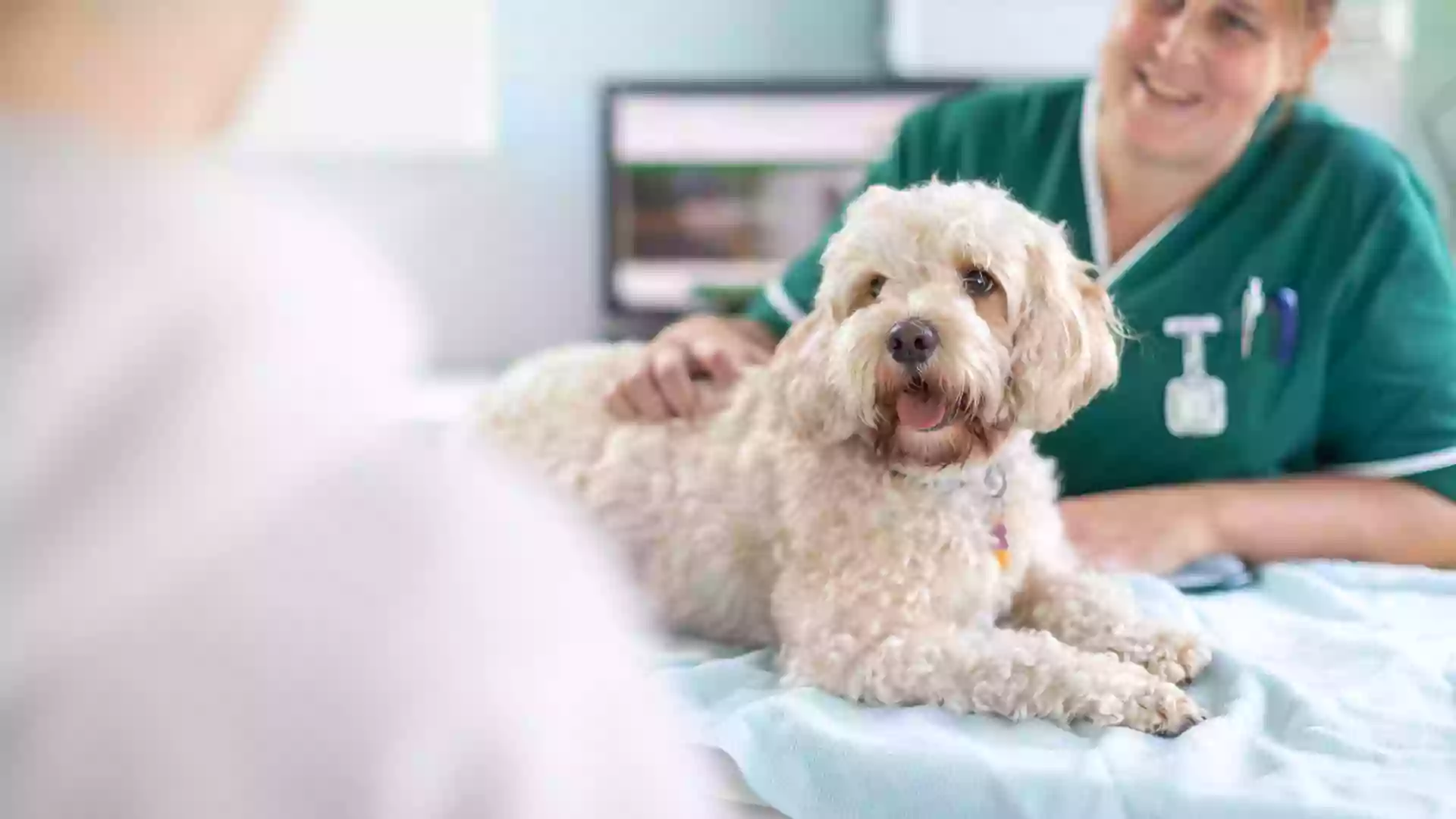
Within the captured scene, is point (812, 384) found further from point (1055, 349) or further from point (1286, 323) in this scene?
point (1286, 323)

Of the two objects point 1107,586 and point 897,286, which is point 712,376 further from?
point 1107,586

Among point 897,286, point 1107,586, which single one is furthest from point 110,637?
point 1107,586

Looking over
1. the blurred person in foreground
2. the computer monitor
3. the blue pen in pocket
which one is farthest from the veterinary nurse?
the blurred person in foreground

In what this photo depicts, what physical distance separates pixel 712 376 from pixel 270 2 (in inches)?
29.8

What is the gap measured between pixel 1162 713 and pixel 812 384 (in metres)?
0.34

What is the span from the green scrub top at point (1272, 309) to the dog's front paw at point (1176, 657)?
0.31 m

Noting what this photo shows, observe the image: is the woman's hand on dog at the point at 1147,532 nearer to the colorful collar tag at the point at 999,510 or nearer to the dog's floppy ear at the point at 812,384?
the colorful collar tag at the point at 999,510

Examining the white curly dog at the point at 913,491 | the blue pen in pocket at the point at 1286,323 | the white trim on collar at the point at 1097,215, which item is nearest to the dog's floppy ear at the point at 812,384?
the white curly dog at the point at 913,491

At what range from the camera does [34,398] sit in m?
0.17

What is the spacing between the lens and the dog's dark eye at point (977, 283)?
0.84 metres

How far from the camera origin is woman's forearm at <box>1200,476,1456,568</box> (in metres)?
1.01

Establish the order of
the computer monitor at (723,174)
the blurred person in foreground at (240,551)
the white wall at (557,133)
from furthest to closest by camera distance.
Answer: the computer monitor at (723,174), the white wall at (557,133), the blurred person in foreground at (240,551)

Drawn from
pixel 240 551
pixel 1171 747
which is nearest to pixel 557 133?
pixel 1171 747

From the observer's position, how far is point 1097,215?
110 centimetres
